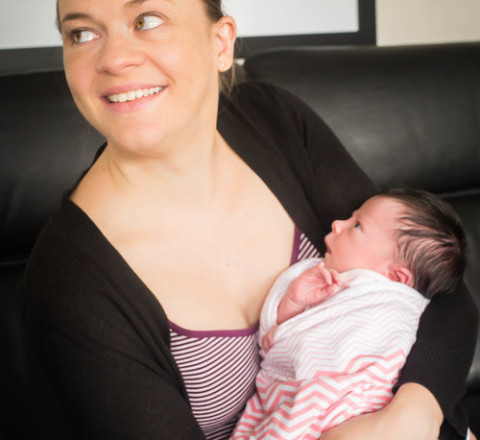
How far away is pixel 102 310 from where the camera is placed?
0.99 meters

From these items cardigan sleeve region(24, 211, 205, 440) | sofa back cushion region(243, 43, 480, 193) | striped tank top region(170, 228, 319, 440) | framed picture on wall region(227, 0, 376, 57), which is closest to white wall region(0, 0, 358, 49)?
framed picture on wall region(227, 0, 376, 57)

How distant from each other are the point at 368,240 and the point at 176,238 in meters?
0.42

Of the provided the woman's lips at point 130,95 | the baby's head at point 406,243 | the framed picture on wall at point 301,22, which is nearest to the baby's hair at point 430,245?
the baby's head at point 406,243

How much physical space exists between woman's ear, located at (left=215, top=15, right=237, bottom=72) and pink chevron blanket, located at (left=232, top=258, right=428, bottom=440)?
0.52 meters

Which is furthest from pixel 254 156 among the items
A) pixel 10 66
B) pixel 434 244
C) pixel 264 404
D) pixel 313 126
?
pixel 10 66

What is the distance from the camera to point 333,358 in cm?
105

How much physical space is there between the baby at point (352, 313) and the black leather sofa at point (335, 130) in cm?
62

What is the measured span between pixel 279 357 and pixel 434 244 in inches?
16.6

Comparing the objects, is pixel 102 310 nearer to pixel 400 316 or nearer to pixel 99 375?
pixel 99 375

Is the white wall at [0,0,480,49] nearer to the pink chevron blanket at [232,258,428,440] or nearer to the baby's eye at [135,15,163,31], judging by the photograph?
the baby's eye at [135,15,163,31]

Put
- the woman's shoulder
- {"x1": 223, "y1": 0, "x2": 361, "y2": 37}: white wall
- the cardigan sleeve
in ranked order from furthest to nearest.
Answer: {"x1": 223, "y1": 0, "x2": 361, "y2": 37}: white wall < the woman's shoulder < the cardigan sleeve

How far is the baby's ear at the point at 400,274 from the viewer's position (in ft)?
3.95

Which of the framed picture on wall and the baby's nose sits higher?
the framed picture on wall

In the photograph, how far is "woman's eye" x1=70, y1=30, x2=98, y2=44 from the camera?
1.03 metres
